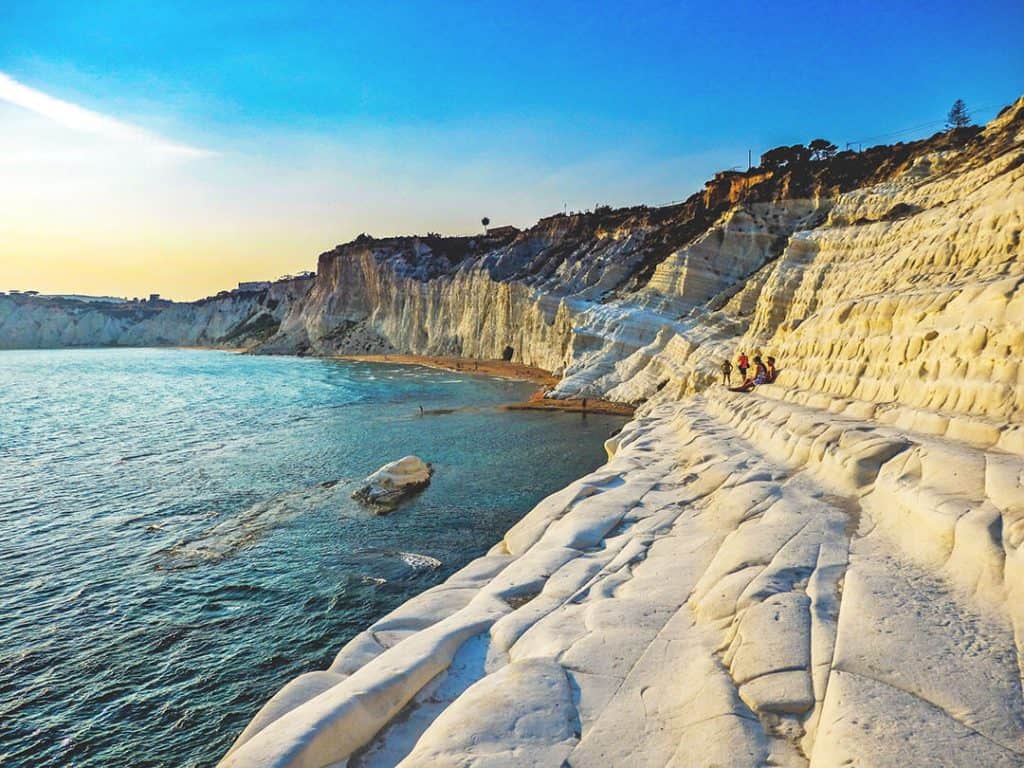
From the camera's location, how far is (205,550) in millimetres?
14391

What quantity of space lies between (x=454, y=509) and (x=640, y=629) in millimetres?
12127

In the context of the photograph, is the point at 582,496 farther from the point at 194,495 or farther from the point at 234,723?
the point at 194,495

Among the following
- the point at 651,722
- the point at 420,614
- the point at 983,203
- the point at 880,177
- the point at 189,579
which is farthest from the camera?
the point at 880,177

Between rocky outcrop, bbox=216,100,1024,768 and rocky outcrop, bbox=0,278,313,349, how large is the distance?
427 feet

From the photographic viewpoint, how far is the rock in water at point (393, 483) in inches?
725

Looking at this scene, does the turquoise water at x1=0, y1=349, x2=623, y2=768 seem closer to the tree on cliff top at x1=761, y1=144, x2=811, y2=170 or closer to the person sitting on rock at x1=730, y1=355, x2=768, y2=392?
the person sitting on rock at x1=730, y1=355, x2=768, y2=392

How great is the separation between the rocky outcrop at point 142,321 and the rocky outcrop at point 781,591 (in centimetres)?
13012

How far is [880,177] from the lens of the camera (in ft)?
115

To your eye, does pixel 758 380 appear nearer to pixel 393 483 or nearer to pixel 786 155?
pixel 393 483

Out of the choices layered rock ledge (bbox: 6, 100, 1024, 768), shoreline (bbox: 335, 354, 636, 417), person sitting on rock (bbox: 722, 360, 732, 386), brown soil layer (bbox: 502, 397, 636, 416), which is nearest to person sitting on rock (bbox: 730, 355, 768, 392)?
layered rock ledge (bbox: 6, 100, 1024, 768)

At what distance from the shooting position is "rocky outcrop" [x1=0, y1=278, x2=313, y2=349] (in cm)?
13588

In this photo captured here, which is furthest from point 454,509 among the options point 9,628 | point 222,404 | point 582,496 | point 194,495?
point 222,404

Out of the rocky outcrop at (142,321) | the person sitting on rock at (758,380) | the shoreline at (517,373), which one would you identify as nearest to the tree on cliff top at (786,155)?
the shoreline at (517,373)

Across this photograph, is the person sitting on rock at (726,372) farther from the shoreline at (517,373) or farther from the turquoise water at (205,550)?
the shoreline at (517,373)
